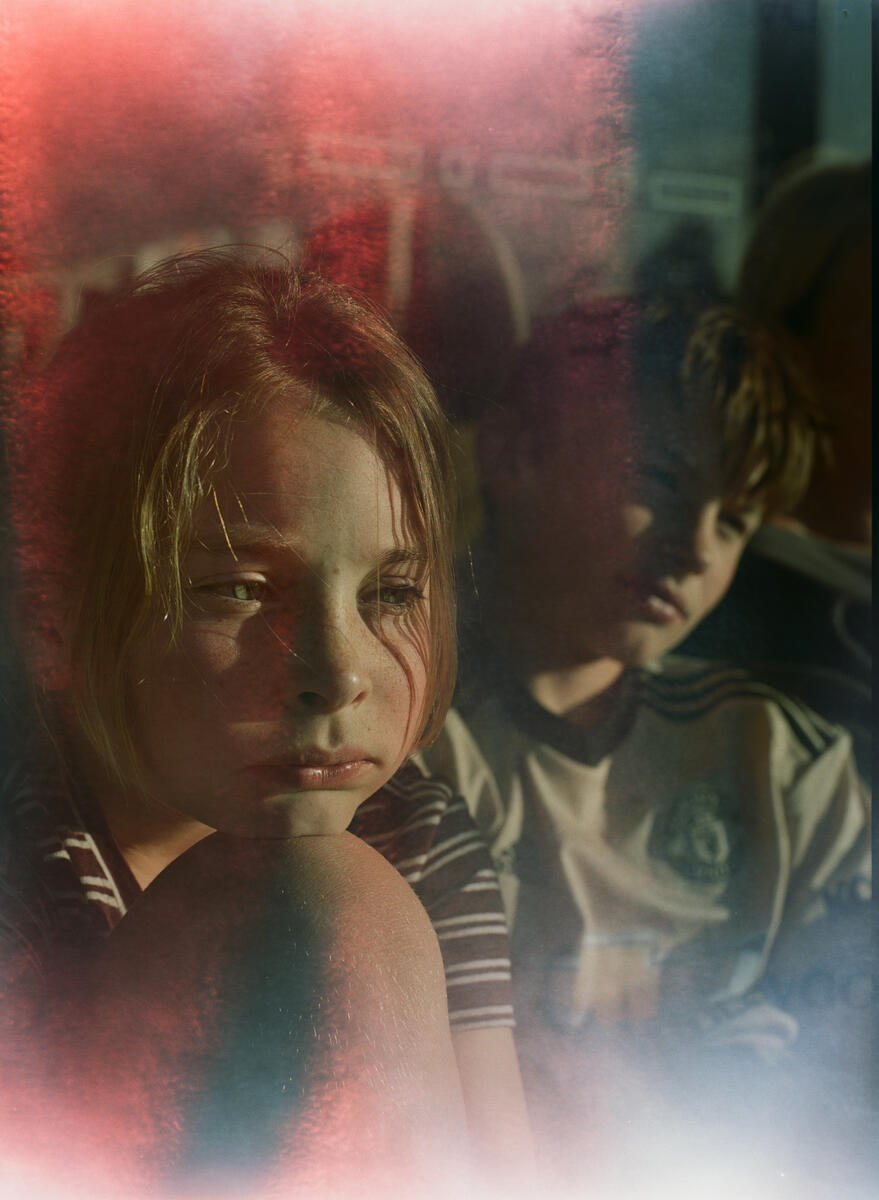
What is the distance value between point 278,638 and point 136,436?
0.80 feet

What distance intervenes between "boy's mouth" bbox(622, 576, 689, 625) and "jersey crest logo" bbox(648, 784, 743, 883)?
0.19m

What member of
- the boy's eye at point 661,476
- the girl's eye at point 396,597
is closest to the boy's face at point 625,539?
the boy's eye at point 661,476

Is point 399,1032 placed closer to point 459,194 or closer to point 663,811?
point 663,811

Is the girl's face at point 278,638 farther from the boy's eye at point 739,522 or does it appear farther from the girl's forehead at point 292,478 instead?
the boy's eye at point 739,522

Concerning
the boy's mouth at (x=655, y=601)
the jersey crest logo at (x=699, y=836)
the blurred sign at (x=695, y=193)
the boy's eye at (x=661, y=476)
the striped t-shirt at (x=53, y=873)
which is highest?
the blurred sign at (x=695, y=193)

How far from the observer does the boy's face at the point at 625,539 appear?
43.2 inches

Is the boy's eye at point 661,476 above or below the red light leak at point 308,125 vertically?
below

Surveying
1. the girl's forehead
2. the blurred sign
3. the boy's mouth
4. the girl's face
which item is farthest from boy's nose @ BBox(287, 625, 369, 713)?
the blurred sign

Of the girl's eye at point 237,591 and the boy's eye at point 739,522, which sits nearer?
the girl's eye at point 237,591

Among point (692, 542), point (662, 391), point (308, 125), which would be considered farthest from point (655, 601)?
point (308, 125)

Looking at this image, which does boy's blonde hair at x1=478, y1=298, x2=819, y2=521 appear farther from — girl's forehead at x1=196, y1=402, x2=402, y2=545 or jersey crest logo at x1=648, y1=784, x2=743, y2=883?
jersey crest logo at x1=648, y1=784, x2=743, y2=883

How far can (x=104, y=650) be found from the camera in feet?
3.29

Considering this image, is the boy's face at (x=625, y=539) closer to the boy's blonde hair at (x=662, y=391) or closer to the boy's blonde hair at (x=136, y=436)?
the boy's blonde hair at (x=662, y=391)

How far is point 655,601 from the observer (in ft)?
3.73
